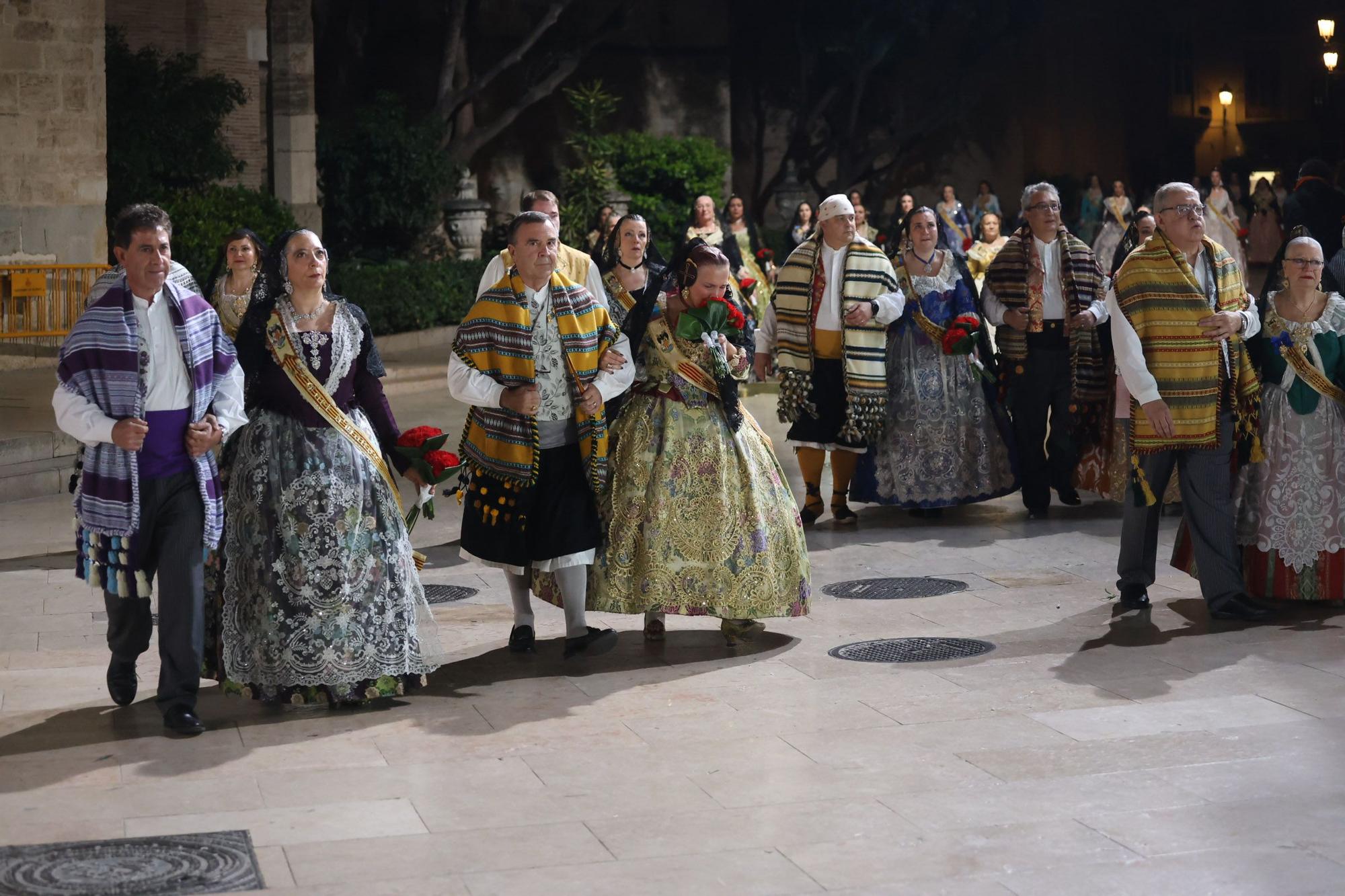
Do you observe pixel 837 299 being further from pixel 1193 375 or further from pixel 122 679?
pixel 122 679

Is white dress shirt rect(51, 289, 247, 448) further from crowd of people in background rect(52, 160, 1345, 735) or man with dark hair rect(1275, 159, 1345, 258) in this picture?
man with dark hair rect(1275, 159, 1345, 258)

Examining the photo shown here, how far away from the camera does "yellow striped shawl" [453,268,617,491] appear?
276 inches

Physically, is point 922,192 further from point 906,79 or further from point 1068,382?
point 1068,382

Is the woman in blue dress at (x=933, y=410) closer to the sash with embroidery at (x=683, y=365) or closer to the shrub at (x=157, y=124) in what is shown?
the sash with embroidery at (x=683, y=365)

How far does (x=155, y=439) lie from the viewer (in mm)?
6113

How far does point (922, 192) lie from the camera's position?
120ft

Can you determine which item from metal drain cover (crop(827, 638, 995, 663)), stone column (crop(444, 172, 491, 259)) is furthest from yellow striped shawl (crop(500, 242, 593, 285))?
stone column (crop(444, 172, 491, 259))

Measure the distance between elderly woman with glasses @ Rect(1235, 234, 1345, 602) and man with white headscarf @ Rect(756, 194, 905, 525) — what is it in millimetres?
2568

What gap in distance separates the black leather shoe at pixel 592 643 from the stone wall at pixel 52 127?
36.9 feet

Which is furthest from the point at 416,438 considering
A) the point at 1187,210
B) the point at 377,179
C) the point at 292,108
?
the point at 377,179

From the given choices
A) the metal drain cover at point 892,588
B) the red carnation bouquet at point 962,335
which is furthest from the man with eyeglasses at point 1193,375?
the red carnation bouquet at point 962,335

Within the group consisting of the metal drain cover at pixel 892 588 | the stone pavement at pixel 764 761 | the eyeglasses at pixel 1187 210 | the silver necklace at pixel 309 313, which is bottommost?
the stone pavement at pixel 764 761

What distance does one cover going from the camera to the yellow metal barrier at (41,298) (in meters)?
16.5

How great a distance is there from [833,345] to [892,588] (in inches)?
80.3
